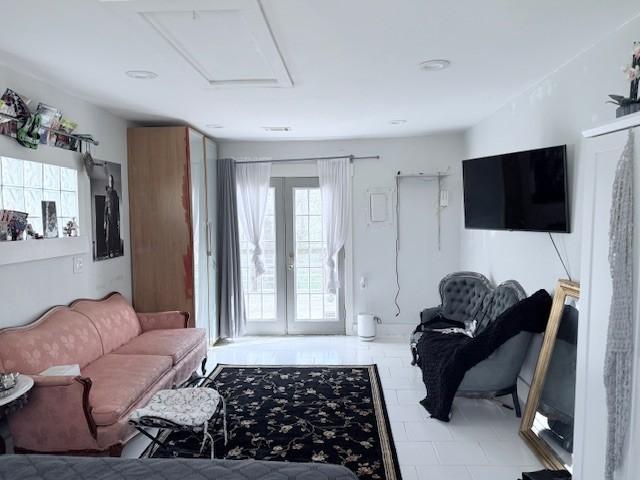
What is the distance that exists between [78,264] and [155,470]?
2396 mm

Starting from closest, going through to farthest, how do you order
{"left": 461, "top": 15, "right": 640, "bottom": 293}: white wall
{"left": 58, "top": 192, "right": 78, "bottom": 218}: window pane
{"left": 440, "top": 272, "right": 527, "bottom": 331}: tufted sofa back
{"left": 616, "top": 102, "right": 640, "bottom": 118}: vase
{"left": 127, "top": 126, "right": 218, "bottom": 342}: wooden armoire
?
{"left": 616, "top": 102, "right": 640, "bottom": 118}: vase → {"left": 461, "top": 15, "right": 640, "bottom": 293}: white wall → {"left": 58, "top": 192, "right": 78, "bottom": 218}: window pane → {"left": 440, "top": 272, "right": 527, "bottom": 331}: tufted sofa back → {"left": 127, "top": 126, "right": 218, "bottom": 342}: wooden armoire

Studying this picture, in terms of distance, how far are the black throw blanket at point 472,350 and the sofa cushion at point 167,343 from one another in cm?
204

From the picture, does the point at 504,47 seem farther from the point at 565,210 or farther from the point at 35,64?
the point at 35,64

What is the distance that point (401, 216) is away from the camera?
5523mm

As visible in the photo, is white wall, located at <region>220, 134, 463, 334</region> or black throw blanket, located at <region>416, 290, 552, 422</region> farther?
white wall, located at <region>220, 134, 463, 334</region>

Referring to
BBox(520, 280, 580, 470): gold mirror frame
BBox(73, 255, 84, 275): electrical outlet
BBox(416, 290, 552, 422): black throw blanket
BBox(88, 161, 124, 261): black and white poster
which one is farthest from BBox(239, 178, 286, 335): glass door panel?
BBox(520, 280, 580, 470): gold mirror frame

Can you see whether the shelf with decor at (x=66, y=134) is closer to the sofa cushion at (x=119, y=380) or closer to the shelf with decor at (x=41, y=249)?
the shelf with decor at (x=41, y=249)

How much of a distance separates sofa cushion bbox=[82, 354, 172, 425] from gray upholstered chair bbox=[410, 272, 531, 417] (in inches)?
88.9

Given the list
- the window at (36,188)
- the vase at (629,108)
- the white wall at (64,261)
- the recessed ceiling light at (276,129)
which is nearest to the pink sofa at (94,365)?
the white wall at (64,261)

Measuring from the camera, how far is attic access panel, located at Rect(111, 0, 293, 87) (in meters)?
1.91

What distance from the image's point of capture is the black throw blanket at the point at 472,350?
304 centimetres

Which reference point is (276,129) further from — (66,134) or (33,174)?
(33,174)

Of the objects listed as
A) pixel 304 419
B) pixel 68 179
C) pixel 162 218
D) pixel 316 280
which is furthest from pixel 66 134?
pixel 316 280

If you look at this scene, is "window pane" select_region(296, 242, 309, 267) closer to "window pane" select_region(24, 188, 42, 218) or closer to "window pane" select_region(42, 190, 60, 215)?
"window pane" select_region(42, 190, 60, 215)
